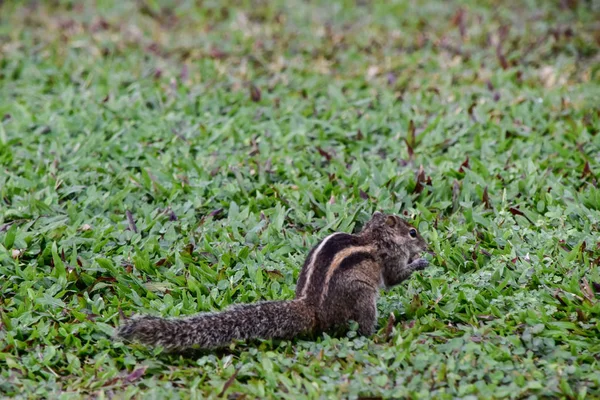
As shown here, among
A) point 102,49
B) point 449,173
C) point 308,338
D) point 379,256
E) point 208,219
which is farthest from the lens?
point 102,49

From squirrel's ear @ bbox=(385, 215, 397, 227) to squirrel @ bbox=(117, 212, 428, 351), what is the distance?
0.53ft

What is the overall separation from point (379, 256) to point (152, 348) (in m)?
1.57

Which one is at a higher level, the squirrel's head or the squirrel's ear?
the squirrel's ear

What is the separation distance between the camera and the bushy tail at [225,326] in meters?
4.69

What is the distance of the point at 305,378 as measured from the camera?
472 centimetres

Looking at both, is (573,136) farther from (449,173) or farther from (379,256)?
(379,256)

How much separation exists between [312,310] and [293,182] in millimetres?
2215

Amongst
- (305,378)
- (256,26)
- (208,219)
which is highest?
(256,26)

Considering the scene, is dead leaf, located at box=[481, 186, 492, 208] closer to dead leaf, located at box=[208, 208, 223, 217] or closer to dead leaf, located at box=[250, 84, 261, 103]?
dead leaf, located at box=[208, 208, 223, 217]

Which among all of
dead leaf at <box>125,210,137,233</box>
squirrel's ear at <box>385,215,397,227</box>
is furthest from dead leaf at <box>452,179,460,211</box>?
dead leaf at <box>125,210,137,233</box>

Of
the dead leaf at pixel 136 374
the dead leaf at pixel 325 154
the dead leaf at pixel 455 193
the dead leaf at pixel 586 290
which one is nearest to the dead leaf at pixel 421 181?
the dead leaf at pixel 455 193

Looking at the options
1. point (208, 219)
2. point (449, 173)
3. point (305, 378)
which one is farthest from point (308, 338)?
point (449, 173)

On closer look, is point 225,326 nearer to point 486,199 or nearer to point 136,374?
point 136,374

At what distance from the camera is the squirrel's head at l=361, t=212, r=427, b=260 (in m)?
5.67
